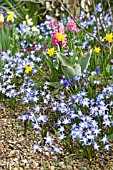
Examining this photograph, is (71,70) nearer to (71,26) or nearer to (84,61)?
(84,61)

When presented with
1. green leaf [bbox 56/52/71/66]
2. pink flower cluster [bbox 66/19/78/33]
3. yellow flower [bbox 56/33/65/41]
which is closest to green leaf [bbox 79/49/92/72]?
green leaf [bbox 56/52/71/66]

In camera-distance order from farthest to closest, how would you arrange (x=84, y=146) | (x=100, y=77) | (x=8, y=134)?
(x=100, y=77) → (x=8, y=134) → (x=84, y=146)

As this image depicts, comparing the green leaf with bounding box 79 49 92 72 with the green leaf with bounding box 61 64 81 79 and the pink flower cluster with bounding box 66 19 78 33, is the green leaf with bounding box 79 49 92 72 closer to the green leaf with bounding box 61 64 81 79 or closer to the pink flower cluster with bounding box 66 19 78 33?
the green leaf with bounding box 61 64 81 79

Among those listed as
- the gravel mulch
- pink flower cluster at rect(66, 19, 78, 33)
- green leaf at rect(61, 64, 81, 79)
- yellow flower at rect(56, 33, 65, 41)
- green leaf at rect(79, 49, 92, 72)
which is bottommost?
the gravel mulch

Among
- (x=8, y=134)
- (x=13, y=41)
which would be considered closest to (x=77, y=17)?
(x=13, y=41)

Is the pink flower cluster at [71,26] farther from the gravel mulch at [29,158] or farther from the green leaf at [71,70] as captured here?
the gravel mulch at [29,158]

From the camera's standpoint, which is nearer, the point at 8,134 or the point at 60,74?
the point at 8,134

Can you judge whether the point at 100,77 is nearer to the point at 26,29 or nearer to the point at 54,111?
the point at 54,111

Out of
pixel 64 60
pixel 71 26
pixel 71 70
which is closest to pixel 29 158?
pixel 71 70

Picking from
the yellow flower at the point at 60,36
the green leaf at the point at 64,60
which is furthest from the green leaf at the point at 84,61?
the yellow flower at the point at 60,36
